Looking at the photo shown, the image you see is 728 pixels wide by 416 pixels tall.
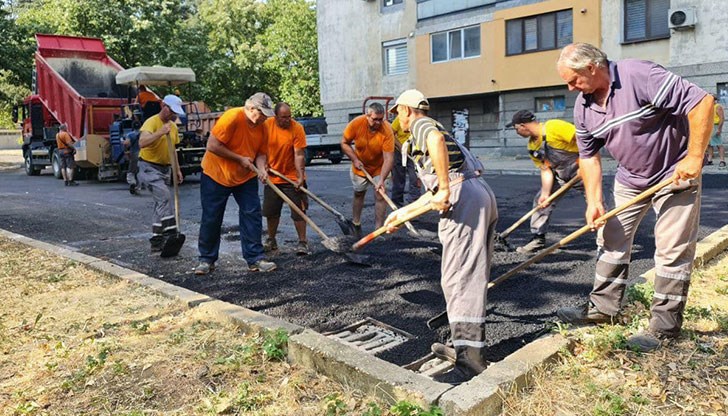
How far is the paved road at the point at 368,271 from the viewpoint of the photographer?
14.1 feet

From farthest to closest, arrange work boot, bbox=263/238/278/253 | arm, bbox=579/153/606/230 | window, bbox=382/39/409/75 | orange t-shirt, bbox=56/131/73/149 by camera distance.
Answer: window, bbox=382/39/409/75
orange t-shirt, bbox=56/131/73/149
work boot, bbox=263/238/278/253
arm, bbox=579/153/606/230

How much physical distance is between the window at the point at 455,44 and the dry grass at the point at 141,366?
65.9 feet

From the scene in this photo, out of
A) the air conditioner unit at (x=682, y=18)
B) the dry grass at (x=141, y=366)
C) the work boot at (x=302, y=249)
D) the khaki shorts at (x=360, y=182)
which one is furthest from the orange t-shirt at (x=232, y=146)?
the air conditioner unit at (x=682, y=18)

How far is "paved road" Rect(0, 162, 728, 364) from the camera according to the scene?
14.1ft

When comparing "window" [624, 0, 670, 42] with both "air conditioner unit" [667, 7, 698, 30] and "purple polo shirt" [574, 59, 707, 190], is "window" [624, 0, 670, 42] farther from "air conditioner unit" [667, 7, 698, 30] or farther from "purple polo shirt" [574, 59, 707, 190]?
"purple polo shirt" [574, 59, 707, 190]

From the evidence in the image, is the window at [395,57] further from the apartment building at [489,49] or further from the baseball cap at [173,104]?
the baseball cap at [173,104]

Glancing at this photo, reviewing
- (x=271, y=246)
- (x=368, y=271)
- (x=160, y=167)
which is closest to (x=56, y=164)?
(x=160, y=167)

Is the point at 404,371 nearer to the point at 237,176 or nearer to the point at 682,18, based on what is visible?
the point at 237,176

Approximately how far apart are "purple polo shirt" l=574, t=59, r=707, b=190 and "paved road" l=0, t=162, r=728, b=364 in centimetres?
123

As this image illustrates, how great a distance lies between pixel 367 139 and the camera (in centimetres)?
711

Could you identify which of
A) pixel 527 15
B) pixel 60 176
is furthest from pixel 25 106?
pixel 527 15

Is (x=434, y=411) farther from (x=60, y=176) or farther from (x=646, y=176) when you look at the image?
Answer: (x=60, y=176)

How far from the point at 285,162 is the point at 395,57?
784 inches

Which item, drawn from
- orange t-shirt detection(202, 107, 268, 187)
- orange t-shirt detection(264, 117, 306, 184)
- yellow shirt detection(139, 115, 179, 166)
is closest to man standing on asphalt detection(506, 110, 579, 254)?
orange t-shirt detection(264, 117, 306, 184)
